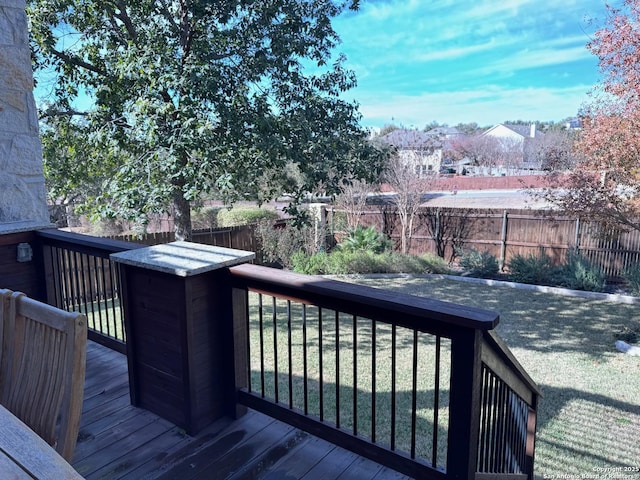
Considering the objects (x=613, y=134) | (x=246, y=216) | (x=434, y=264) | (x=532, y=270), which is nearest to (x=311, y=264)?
(x=434, y=264)

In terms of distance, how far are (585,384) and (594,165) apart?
9.96ft

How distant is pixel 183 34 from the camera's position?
5359 millimetres

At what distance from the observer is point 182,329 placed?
2076mm

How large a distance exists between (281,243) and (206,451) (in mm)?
8003

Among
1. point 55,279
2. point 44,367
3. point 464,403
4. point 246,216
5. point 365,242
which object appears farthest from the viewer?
point 246,216

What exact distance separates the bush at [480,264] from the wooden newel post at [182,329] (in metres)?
8.46

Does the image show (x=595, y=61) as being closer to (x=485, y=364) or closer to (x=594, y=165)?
(x=594, y=165)

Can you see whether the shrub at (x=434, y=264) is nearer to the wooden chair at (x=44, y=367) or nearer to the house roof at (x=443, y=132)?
the wooden chair at (x=44, y=367)

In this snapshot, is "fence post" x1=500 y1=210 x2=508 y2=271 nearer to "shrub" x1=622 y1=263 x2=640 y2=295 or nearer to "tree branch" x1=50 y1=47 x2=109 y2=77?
"shrub" x1=622 y1=263 x2=640 y2=295

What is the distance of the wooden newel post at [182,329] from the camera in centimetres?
208

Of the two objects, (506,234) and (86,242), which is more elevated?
(86,242)

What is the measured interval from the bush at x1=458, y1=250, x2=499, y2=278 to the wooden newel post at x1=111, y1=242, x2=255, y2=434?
846 cm

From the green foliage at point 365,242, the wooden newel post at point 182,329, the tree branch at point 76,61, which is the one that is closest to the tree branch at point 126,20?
the tree branch at point 76,61

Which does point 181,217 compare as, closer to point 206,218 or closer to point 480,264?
point 480,264
